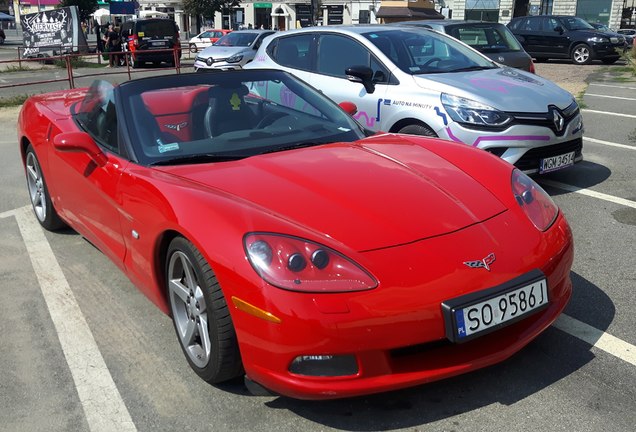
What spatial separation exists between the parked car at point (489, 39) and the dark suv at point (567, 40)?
1046 centimetres

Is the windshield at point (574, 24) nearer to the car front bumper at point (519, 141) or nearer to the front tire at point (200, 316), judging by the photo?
the car front bumper at point (519, 141)

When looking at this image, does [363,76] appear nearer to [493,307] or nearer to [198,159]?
[198,159]

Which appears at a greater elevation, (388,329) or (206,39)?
(388,329)

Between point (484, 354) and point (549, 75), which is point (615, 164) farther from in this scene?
point (549, 75)

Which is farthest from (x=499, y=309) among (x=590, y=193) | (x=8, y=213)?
(x=8, y=213)

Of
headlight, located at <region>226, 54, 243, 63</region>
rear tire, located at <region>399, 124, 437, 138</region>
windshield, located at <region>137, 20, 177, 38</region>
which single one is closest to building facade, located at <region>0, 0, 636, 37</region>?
windshield, located at <region>137, 20, 177, 38</region>

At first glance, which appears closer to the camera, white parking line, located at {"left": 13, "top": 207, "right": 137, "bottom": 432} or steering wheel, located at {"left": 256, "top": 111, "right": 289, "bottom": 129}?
white parking line, located at {"left": 13, "top": 207, "right": 137, "bottom": 432}

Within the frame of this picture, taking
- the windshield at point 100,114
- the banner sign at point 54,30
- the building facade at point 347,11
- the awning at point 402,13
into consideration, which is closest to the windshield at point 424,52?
the windshield at point 100,114

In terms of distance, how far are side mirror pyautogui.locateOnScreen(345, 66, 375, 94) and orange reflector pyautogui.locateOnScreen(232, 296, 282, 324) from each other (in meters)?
4.02

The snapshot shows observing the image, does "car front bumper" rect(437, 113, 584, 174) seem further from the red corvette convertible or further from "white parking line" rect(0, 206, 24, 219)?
"white parking line" rect(0, 206, 24, 219)

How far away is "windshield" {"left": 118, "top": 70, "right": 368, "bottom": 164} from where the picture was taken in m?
3.46

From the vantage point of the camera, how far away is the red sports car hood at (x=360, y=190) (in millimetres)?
2654

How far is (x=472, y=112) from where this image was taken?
5.52 m

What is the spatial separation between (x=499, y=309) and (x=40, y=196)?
399 cm
